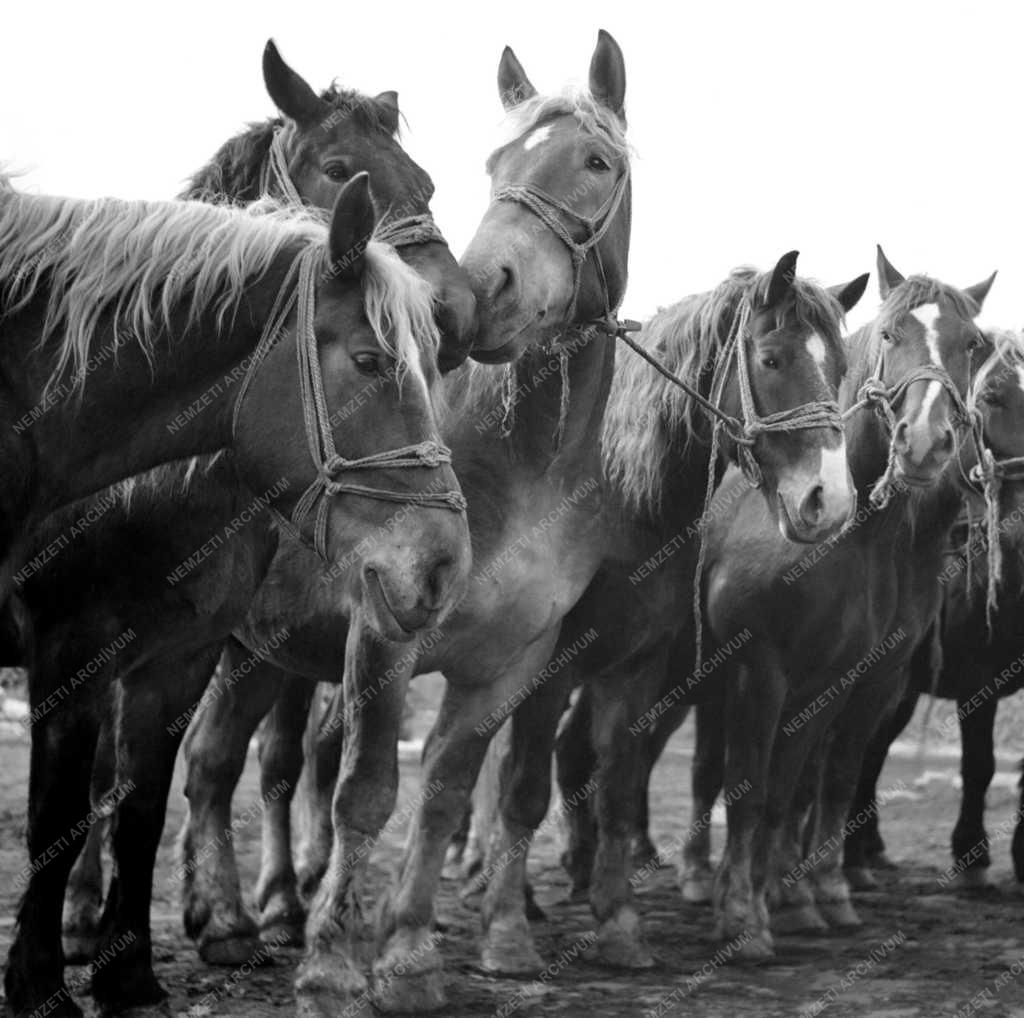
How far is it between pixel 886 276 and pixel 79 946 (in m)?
5.56

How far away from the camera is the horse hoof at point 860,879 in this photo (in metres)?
9.46

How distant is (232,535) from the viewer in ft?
17.0

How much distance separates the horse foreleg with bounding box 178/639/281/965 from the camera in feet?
20.7

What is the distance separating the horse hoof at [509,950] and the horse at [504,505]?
2.00 ft

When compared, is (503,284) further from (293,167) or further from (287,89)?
(287,89)

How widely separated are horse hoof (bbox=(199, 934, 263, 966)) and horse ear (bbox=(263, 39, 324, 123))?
3.46 metres

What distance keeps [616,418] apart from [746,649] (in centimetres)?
138

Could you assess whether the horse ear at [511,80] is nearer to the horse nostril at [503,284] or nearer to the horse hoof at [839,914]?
the horse nostril at [503,284]

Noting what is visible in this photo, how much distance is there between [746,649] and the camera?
7328mm

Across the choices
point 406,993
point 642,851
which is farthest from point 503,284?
point 642,851

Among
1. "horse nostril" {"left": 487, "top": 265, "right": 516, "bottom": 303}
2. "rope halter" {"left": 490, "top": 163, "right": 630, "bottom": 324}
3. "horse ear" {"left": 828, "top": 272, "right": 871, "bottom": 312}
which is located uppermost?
"horse ear" {"left": 828, "top": 272, "right": 871, "bottom": 312}

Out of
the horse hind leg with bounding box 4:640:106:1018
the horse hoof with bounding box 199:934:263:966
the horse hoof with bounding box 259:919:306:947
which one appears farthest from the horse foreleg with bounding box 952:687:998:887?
the horse hind leg with bounding box 4:640:106:1018

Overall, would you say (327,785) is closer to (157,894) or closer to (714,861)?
(157,894)

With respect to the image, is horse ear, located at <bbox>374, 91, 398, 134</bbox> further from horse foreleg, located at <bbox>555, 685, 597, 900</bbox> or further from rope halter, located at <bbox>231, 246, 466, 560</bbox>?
horse foreleg, located at <bbox>555, 685, 597, 900</bbox>
